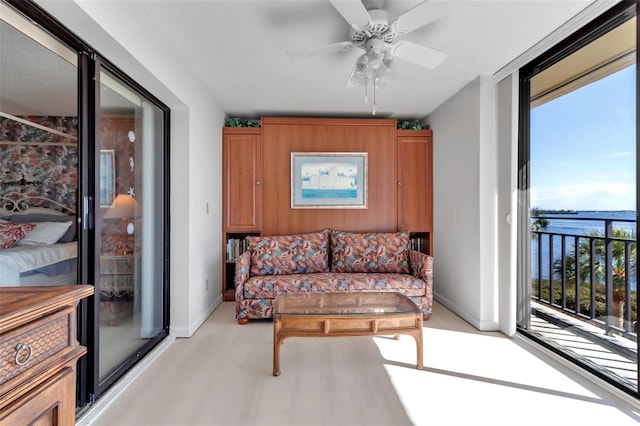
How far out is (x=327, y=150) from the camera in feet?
12.5

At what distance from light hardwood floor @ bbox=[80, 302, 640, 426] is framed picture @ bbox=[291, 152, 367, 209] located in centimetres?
173

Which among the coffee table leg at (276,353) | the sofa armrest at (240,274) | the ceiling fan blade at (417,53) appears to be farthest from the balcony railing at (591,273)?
the sofa armrest at (240,274)

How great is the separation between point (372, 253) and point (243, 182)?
181cm

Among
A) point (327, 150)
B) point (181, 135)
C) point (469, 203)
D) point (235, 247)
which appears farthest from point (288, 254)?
point (469, 203)

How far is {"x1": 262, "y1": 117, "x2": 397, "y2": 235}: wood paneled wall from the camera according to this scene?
377cm

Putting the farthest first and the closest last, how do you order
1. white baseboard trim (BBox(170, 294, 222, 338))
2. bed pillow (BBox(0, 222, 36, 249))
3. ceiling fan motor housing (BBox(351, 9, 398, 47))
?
1. white baseboard trim (BBox(170, 294, 222, 338))
2. ceiling fan motor housing (BBox(351, 9, 398, 47))
3. bed pillow (BBox(0, 222, 36, 249))

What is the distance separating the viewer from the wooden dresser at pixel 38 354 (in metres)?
0.71

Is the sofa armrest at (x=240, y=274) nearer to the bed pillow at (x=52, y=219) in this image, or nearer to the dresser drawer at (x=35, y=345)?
the bed pillow at (x=52, y=219)

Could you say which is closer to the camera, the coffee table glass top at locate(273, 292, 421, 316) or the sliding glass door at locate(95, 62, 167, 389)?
the sliding glass door at locate(95, 62, 167, 389)

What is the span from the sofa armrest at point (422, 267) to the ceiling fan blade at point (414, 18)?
2127mm

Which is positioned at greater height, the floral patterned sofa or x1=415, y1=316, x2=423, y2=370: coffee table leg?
the floral patterned sofa

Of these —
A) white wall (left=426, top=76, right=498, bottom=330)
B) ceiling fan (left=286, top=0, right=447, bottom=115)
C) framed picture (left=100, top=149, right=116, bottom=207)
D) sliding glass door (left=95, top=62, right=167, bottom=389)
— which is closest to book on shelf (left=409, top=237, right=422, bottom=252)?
white wall (left=426, top=76, right=498, bottom=330)

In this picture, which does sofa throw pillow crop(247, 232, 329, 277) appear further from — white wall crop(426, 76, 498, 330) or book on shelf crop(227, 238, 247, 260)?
white wall crop(426, 76, 498, 330)

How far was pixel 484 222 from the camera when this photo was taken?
2.83 meters
